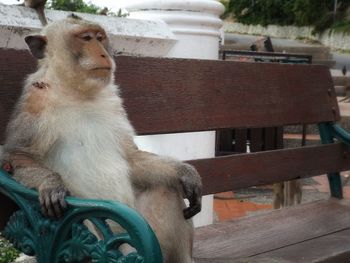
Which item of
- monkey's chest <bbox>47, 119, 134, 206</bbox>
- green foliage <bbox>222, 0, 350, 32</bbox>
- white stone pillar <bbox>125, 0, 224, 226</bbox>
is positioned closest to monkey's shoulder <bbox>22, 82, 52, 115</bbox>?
monkey's chest <bbox>47, 119, 134, 206</bbox>

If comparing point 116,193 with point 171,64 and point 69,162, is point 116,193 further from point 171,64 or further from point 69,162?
point 171,64

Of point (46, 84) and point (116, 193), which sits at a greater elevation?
point (46, 84)

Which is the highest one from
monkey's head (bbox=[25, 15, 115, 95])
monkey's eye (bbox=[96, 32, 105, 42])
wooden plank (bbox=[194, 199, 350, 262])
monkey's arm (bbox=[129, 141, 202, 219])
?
monkey's eye (bbox=[96, 32, 105, 42])

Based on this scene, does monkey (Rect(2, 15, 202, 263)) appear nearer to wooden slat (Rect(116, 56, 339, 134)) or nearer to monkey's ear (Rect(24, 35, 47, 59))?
monkey's ear (Rect(24, 35, 47, 59))

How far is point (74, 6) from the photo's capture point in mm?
4961

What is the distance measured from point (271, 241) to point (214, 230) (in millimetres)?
298

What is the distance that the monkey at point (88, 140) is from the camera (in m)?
2.30

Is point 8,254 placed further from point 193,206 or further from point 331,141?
point 331,141

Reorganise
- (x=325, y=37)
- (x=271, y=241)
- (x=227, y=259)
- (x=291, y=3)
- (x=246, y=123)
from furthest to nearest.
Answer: (x=291, y=3) → (x=325, y=37) → (x=246, y=123) → (x=271, y=241) → (x=227, y=259)

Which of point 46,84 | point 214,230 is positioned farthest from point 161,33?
point 46,84

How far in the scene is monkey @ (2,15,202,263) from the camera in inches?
90.4

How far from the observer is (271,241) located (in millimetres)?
3143

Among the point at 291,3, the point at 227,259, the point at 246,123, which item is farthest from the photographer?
the point at 291,3

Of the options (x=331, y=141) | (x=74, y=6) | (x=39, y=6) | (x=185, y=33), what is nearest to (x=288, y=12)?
(x=74, y=6)
